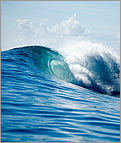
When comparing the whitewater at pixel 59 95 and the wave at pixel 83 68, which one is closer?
the whitewater at pixel 59 95

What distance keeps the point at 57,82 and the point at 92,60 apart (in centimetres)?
608

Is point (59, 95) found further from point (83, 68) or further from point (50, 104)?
point (83, 68)

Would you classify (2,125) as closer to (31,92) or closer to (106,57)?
(31,92)

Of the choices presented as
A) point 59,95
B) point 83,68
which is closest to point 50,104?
point 59,95

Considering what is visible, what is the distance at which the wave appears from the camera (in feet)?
57.8

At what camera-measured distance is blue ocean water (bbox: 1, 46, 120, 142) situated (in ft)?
23.6

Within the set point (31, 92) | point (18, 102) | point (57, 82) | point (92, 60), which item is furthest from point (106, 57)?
point (18, 102)

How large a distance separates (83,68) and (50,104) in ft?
30.8

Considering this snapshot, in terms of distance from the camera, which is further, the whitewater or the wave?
the wave

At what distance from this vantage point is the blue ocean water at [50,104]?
23.6ft

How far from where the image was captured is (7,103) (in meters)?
9.43

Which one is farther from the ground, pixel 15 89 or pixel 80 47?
pixel 80 47

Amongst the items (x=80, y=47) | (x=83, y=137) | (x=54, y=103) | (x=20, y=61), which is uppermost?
(x=80, y=47)

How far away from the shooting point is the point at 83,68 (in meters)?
19.1
